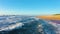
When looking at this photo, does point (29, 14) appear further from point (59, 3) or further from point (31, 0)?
point (59, 3)

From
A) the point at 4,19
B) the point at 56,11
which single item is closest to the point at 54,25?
the point at 56,11

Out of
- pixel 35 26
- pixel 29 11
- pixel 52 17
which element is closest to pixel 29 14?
pixel 29 11

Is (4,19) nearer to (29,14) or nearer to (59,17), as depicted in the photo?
(29,14)

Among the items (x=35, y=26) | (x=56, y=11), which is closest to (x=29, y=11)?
(x=35, y=26)

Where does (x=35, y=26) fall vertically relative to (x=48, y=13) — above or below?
below

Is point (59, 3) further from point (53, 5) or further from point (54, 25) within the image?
point (54, 25)

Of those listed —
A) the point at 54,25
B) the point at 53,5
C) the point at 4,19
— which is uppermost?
the point at 53,5

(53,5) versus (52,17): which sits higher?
(53,5)
